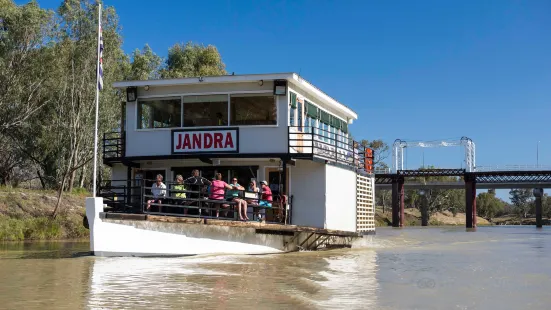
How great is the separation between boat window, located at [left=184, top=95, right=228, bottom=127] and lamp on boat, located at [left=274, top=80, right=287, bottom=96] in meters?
1.46

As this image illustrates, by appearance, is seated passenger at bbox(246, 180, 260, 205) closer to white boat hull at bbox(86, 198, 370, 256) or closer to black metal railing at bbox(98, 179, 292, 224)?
black metal railing at bbox(98, 179, 292, 224)

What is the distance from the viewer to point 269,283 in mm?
10570

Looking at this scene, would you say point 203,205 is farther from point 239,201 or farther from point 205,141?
point 205,141

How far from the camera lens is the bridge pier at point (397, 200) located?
2189 inches

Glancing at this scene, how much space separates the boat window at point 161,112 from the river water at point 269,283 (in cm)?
510

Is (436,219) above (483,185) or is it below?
below

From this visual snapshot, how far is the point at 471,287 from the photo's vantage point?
10594mm

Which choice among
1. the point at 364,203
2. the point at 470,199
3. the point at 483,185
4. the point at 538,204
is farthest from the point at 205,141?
the point at 538,204

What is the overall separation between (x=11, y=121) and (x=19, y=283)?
26.3m

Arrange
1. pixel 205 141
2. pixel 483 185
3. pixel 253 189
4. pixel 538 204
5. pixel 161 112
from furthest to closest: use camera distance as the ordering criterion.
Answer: pixel 538 204, pixel 483 185, pixel 161 112, pixel 205 141, pixel 253 189

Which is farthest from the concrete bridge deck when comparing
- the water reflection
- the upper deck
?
the water reflection

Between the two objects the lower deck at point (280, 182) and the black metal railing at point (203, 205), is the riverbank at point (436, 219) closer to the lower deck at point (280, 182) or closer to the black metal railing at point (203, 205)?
the lower deck at point (280, 182)

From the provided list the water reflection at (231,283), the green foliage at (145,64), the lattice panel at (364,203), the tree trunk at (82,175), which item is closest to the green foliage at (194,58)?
the green foliage at (145,64)

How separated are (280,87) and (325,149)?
7.25 feet
